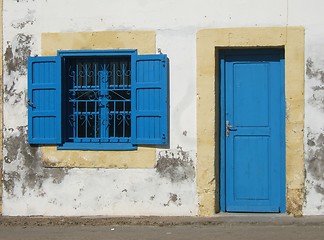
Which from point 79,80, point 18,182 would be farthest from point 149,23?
point 18,182

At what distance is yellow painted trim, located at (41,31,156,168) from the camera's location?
836 centimetres

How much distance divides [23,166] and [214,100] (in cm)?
255

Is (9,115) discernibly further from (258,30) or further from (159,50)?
(258,30)

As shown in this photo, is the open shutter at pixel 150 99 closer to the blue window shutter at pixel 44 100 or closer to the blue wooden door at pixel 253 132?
the blue wooden door at pixel 253 132

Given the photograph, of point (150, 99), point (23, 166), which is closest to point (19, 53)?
point (23, 166)

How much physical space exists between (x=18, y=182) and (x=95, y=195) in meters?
1.01

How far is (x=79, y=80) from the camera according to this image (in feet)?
28.4

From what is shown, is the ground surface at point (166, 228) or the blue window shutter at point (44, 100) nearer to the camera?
the ground surface at point (166, 228)

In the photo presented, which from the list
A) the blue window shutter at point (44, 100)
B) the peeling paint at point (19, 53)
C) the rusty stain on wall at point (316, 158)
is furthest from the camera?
the peeling paint at point (19, 53)

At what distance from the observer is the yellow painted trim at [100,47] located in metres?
8.36

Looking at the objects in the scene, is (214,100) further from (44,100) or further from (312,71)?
(44,100)

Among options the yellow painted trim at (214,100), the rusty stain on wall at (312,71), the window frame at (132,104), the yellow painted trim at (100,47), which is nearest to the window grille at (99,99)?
the window frame at (132,104)

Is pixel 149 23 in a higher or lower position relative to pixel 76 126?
higher

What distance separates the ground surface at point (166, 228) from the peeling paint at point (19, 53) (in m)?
1.89
